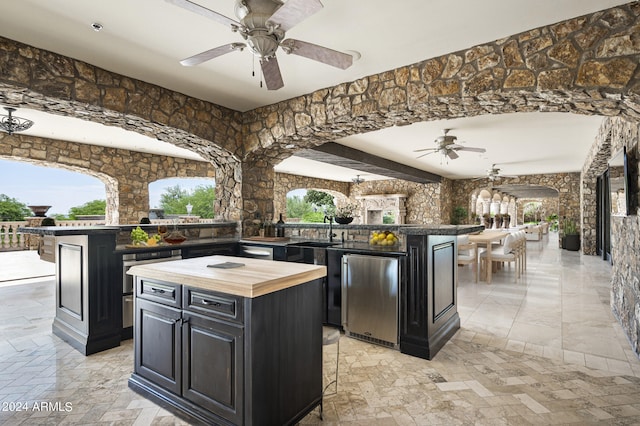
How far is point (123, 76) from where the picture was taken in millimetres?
3676

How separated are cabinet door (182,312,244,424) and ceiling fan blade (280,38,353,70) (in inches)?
71.8

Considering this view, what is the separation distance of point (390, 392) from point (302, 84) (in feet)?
10.6

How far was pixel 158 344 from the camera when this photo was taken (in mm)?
2062

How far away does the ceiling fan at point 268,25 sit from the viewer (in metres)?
1.85

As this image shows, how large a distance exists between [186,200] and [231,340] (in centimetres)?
1878

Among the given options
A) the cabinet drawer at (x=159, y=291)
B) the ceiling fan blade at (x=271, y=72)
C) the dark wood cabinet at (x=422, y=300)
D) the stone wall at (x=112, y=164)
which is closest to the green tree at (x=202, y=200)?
the stone wall at (x=112, y=164)

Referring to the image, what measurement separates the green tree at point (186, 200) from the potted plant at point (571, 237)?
15.2 metres

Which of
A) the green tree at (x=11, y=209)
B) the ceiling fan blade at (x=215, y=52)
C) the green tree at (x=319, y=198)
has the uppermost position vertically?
the ceiling fan blade at (x=215, y=52)

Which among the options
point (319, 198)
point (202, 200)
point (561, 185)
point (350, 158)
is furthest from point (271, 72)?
point (202, 200)

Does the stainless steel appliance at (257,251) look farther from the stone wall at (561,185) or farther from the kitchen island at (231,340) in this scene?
the stone wall at (561,185)

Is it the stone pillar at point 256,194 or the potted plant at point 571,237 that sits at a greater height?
the stone pillar at point 256,194

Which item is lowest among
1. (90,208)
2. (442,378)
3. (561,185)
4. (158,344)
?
(442,378)

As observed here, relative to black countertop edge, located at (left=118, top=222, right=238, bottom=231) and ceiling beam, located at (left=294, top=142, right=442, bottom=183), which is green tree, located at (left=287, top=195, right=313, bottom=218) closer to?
ceiling beam, located at (left=294, top=142, right=442, bottom=183)

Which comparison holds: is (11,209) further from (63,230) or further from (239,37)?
(239,37)
